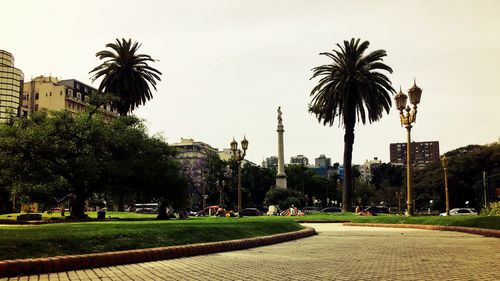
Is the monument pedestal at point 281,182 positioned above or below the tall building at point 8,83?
below

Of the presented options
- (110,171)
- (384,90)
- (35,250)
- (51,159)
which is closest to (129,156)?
(110,171)

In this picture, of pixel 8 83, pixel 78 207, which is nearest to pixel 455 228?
pixel 78 207

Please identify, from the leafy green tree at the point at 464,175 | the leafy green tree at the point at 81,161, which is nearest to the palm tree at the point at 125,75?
the leafy green tree at the point at 81,161

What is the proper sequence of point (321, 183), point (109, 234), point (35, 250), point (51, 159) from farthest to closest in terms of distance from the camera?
Result: 1. point (321, 183)
2. point (51, 159)
3. point (109, 234)
4. point (35, 250)

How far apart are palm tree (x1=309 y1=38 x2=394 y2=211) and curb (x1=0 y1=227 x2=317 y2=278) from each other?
107ft

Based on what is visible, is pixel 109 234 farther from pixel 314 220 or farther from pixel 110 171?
pixel 314 220

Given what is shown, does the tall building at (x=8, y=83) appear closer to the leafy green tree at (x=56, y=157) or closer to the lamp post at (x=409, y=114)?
the leafy green tree at (x=56, y=157)

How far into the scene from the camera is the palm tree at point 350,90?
43719mm

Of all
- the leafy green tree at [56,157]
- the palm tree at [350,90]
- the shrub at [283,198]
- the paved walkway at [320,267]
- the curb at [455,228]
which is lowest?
the paved walkway at [320,267]

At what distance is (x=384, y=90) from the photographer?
44062 millimetres

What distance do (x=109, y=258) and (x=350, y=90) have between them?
37.6m

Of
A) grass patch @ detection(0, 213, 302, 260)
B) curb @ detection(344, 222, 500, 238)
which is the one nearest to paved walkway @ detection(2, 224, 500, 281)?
grass patch @ detection(0, 213, 302, 260)

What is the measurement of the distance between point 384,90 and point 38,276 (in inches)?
1573

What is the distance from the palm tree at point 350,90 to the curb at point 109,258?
107 ft
